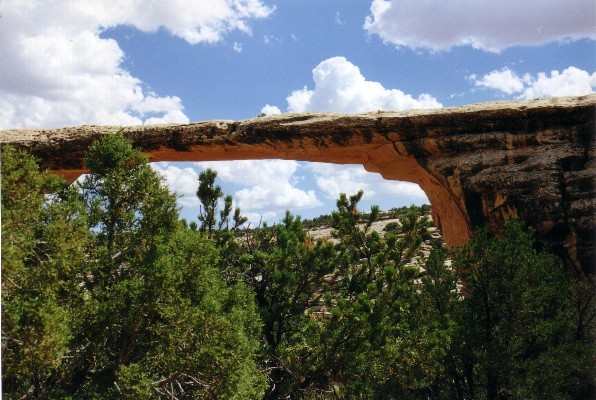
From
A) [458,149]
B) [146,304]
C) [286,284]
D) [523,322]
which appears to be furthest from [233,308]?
[458,149]

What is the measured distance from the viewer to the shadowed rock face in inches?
519

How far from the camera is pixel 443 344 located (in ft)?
37.1

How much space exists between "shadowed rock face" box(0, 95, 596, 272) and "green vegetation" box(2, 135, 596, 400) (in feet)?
4.22

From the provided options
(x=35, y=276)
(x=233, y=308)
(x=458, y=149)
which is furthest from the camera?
(x=458, y=149)

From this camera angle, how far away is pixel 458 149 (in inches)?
563

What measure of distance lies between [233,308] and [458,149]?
26.3 ft

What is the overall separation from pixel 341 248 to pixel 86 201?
624cm

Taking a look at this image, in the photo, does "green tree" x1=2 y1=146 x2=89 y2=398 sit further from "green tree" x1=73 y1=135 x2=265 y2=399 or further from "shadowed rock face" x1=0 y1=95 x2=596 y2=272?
"shadowed rock face" x1=0 y1=95 x2=596 y2=272

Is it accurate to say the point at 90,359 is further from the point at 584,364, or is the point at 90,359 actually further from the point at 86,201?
the point at 584,364

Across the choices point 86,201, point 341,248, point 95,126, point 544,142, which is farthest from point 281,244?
point 544,142

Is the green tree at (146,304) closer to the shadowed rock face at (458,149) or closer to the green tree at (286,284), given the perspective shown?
the green tree at (286,284)

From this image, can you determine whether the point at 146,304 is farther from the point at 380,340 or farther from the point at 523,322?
the point at 523,322

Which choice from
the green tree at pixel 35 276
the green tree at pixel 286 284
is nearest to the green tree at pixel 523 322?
the green tree at pixel 286 284

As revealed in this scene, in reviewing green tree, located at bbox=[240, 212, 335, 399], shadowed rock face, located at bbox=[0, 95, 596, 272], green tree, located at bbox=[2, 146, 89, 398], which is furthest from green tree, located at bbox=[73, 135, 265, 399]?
shadowed rock face, located at bbox=[0, 95, 596, 272]
